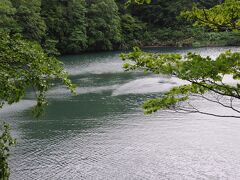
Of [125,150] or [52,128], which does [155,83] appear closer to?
[52,128]

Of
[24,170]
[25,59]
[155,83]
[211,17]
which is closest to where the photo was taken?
[25,59]

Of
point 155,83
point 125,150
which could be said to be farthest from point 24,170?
point 155,83

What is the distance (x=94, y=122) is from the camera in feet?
68.1

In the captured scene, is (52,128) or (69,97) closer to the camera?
(52,128)

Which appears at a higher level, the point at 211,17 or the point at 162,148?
the point at 211,17

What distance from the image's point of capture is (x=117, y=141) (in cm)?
1748

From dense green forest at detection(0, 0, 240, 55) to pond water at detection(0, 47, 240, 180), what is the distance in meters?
18.9

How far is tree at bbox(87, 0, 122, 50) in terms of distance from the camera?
51188mm

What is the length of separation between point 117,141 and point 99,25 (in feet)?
118

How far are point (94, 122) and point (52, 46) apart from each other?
2744 centimetres

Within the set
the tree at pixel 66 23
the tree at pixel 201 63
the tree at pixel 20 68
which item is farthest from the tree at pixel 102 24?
the tree at pixel 20 68

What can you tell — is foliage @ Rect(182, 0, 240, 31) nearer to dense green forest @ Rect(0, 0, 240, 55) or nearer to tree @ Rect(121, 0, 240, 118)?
tree @ Rect(121, 0, 240, 118)

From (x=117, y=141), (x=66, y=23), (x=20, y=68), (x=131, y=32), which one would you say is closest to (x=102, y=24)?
(x=66, y=23)

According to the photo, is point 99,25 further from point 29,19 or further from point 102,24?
point 29,19
